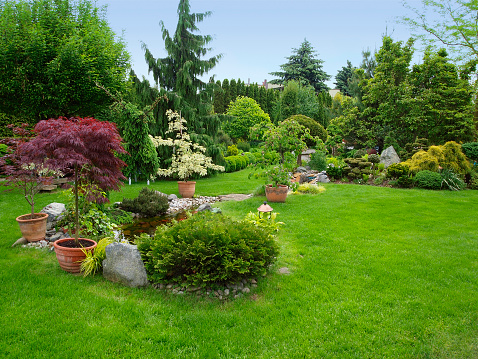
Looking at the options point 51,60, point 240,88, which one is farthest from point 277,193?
point 240,88

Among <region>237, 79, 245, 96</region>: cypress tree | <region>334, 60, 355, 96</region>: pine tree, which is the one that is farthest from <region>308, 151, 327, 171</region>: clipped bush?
<region>334, 60, 355, 96</region>: pine tree

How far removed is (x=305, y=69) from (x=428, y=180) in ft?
90.0

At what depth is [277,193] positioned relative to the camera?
8.73m

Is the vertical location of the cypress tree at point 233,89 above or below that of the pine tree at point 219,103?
above

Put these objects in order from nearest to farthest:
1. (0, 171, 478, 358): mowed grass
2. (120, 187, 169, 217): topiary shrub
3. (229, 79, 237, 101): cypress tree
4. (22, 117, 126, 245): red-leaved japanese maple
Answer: (0, 171, 478, 358): mowed grass < (22, 117, 126, 245): red-leaved japanese maple < (120, 187, 169, 217): topiary shrub < (229, 79, 237, 101): cypress tree

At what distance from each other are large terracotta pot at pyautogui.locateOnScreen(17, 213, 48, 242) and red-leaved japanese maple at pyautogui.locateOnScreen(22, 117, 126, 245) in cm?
143

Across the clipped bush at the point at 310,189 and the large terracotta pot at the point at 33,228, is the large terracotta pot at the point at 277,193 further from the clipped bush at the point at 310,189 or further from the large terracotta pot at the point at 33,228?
the large terracotta pot at the point at 33,228

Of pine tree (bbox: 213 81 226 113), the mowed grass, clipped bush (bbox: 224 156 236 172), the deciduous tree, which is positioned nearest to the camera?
the mowed grass

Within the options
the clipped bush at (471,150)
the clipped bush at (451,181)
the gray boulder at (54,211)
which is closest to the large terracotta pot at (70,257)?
the gray boulder at (54,211)

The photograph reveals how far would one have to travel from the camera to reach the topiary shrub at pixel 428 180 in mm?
10609

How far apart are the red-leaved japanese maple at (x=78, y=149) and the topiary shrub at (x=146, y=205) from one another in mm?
3107

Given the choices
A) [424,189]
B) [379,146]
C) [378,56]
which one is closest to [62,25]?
[424,189]

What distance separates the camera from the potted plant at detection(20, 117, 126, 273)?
3812mm

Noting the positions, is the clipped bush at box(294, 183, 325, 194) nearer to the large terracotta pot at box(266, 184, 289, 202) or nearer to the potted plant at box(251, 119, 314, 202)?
the potted plant at box(251, 119, 314, 202)
